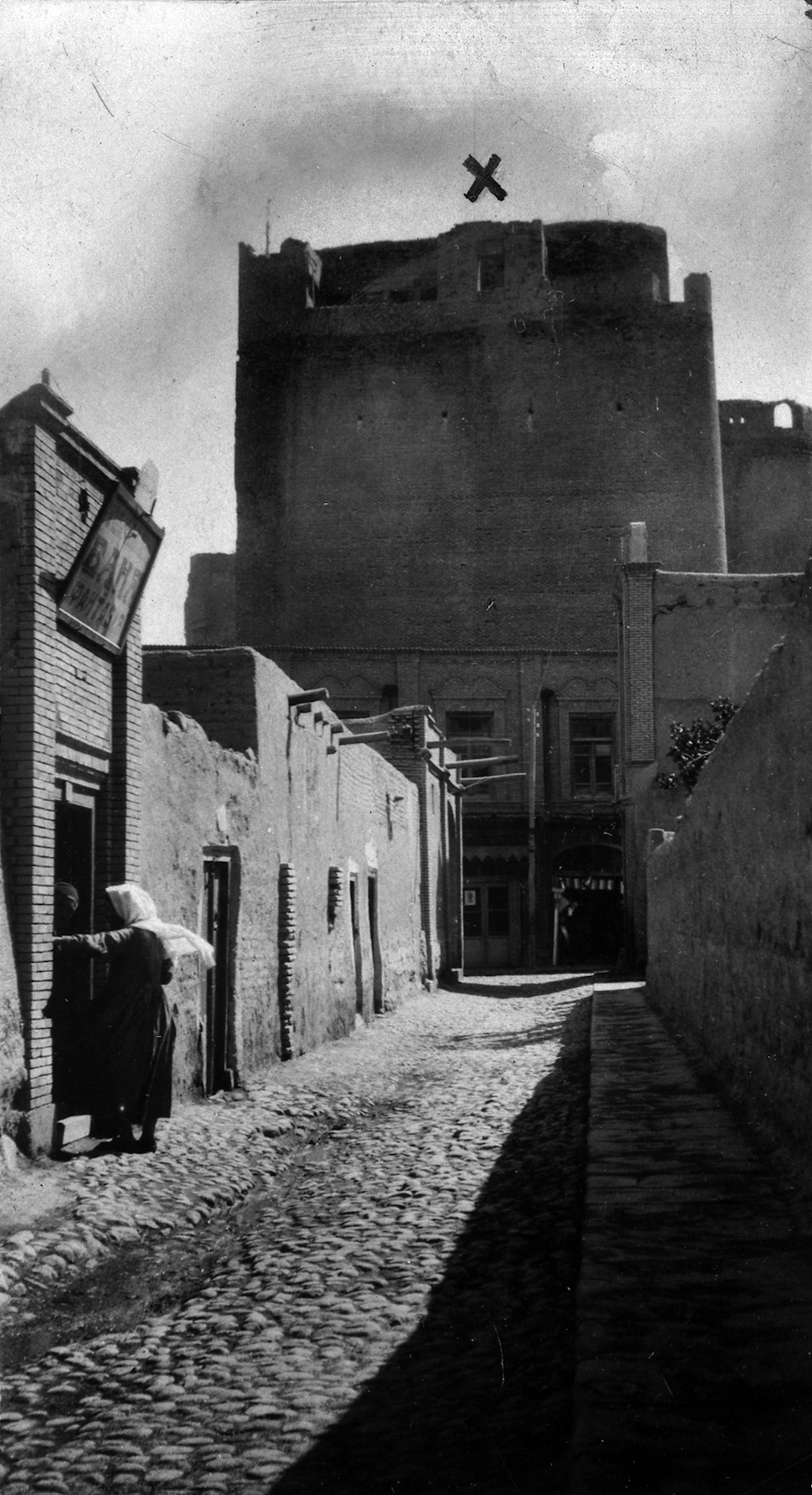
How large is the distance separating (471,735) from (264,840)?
2191 cm

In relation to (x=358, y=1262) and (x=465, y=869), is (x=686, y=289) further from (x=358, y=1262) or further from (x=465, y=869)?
(x=358, y=1262)

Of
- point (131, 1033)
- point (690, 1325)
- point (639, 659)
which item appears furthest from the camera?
point (639, 659)

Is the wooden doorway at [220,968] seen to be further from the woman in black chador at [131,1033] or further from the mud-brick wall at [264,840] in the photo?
the woman in black chador at [131,1033]

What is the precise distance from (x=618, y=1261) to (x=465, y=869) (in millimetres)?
28738

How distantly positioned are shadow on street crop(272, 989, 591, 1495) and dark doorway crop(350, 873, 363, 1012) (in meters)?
10.0

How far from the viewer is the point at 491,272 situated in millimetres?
39625

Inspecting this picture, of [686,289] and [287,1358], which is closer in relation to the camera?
[287,1358]

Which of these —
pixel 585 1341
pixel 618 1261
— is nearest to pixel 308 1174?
pixel 618 1261

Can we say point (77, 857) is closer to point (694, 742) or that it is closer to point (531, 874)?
point (694, 742)

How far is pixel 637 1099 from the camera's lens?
751 centimetres

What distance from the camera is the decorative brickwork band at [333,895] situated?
591 inches

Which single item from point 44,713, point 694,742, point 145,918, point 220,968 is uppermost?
point 694,742


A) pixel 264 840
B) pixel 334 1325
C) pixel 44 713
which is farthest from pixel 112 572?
pixel 334 1325

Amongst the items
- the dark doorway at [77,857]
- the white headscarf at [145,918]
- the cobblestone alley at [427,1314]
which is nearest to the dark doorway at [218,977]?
the cobblestone alley at [427,1314]
